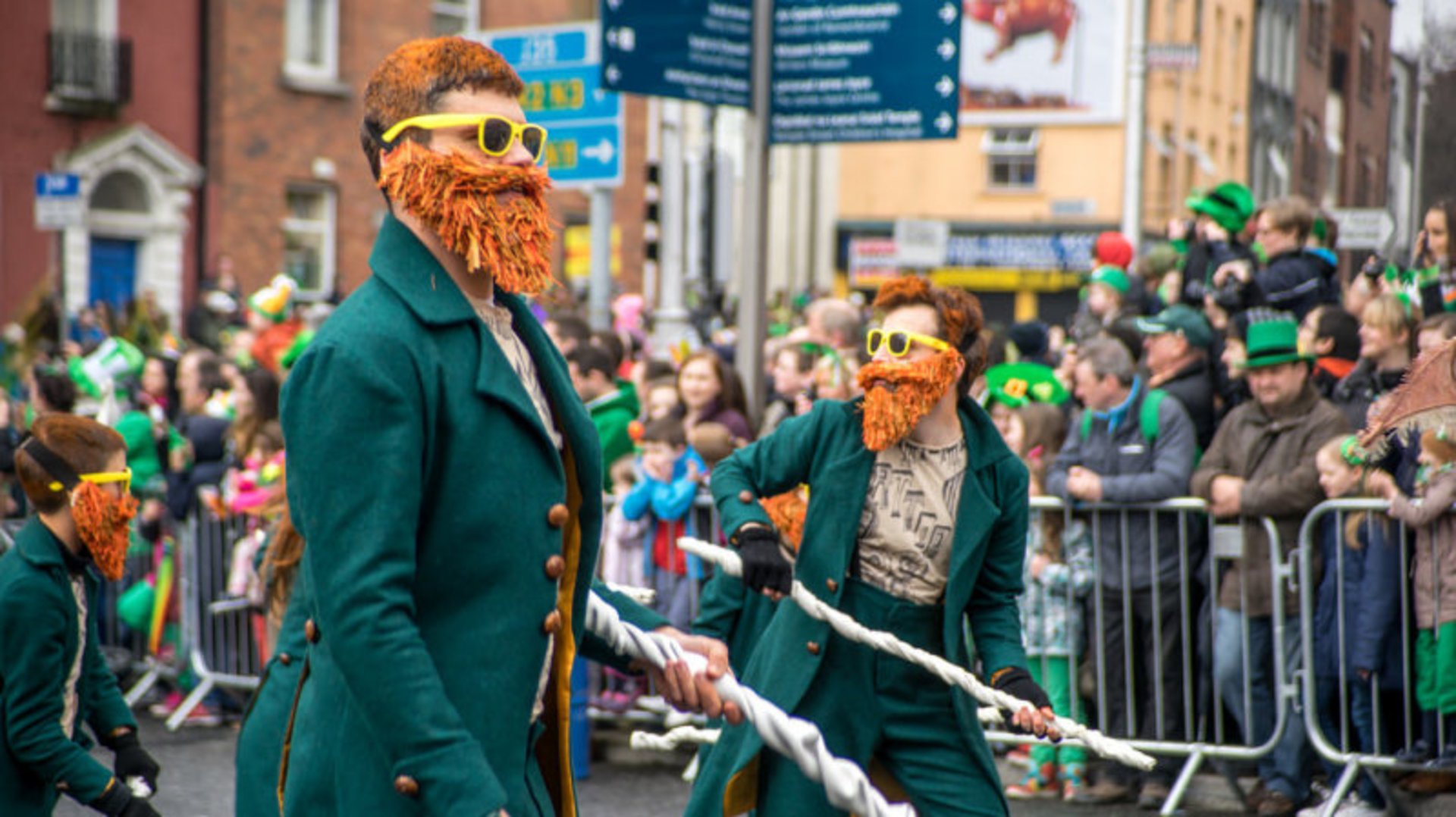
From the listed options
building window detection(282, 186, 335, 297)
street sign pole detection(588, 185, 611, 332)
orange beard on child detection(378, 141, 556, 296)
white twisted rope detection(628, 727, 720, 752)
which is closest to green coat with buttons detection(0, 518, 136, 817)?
white twisted rope detection(628, 727, 720, 752)

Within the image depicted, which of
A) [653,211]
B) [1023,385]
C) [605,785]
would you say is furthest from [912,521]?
[653,211]

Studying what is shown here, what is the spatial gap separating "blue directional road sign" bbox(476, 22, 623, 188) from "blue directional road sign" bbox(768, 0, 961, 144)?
5.65 feet

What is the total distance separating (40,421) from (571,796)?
2898mm

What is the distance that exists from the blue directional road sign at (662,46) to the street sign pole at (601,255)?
2734 mm

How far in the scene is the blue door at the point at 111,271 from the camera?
91.9 ft

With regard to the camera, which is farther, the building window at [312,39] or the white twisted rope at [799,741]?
the building window at [312,39]

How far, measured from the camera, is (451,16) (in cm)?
3291

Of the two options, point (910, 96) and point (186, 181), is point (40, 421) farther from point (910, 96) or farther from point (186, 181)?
point (186, 181)

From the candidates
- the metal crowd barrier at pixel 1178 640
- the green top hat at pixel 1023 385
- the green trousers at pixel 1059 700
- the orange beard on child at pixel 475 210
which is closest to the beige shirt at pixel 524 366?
Result: the orange beard on child at pixel 475 210

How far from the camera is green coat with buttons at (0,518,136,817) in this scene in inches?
197

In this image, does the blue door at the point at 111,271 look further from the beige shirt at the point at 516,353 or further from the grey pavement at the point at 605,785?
the beige shirt at the point at 516,353

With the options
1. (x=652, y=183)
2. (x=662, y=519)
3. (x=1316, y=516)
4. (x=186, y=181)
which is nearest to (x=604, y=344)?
(x=662, y=519)

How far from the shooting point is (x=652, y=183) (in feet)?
46.3

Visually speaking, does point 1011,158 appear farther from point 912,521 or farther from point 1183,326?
point 912,521
